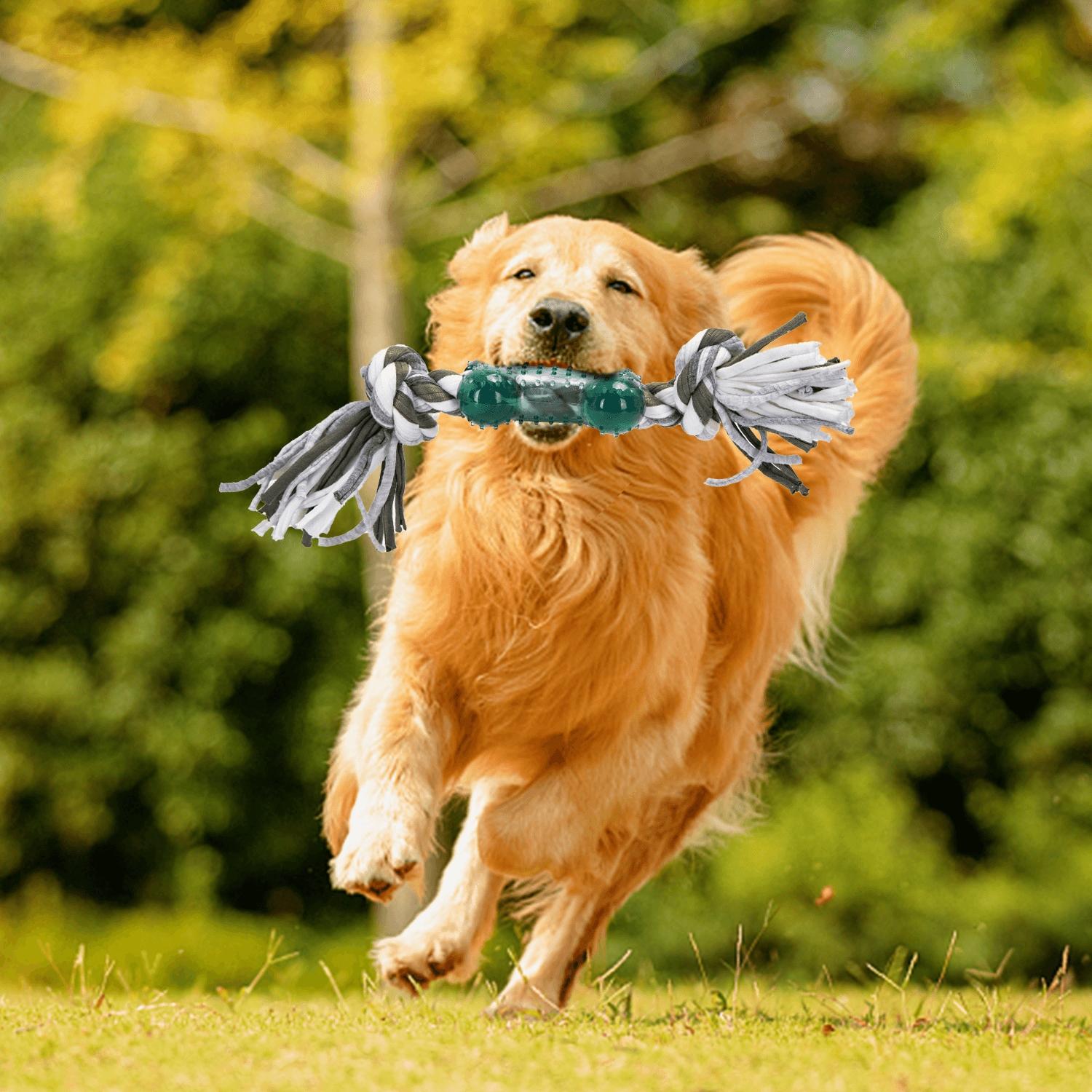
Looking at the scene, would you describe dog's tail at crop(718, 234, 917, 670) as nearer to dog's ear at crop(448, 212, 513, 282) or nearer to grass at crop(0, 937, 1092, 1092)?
dog's ear at crop(448, 212, 513, 282)

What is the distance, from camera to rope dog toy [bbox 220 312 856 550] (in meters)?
3.52

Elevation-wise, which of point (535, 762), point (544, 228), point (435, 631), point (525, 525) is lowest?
point (535, 762)

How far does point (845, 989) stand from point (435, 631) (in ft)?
10.2

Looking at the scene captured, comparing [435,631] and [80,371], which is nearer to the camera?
[435,631]

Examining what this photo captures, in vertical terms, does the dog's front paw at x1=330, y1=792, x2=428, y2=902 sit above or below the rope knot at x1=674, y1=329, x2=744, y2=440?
below

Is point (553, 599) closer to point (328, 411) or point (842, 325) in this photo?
point (842, 325)

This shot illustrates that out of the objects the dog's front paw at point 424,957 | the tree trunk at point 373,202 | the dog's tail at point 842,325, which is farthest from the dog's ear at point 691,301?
the tree trunk at point 373,202

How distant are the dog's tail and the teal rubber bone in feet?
5.30

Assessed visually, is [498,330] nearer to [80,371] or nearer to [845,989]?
[845,989]

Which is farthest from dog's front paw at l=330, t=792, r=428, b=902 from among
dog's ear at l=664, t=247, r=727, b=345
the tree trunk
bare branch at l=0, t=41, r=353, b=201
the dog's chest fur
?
bare branch at l=0, t=41, r=353, b=201

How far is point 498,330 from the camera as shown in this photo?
3.71m

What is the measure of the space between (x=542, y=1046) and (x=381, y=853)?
0.54 meters

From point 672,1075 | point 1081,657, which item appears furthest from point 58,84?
point 672,1075

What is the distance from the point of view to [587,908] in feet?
14.2
